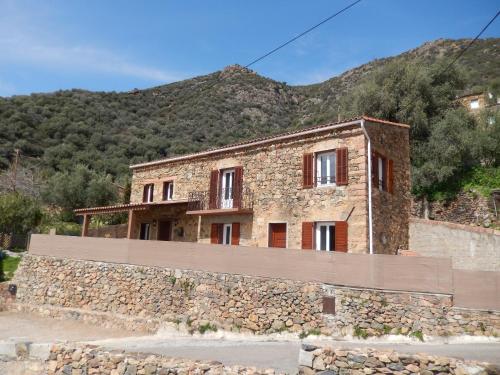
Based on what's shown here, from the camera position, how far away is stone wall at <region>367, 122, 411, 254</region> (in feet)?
48.9

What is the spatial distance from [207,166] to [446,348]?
13612mm

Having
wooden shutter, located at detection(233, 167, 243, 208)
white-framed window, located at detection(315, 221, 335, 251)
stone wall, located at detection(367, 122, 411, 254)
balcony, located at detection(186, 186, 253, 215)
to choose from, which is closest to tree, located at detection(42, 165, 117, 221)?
balcony, located at detection(186, 186, 253, 215)

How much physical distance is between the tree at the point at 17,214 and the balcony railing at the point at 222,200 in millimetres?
14330

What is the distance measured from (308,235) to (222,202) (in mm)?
5114

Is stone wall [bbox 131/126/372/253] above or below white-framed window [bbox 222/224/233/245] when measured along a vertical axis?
above

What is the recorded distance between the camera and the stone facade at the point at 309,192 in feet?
48.0

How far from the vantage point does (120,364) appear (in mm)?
8750

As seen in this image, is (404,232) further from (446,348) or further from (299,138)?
(446,348)

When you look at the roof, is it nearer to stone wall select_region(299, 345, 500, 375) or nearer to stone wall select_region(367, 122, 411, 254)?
stone wall select_region(367, 122, 411, 254)

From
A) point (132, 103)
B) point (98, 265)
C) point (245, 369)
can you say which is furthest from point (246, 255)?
point (132, 103)

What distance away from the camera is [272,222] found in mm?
16641

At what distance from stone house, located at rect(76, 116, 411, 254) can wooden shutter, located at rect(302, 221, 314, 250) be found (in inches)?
1.5

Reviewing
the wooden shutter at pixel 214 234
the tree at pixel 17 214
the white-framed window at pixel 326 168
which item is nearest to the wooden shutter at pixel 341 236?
the white-framed window at pixel 326 168

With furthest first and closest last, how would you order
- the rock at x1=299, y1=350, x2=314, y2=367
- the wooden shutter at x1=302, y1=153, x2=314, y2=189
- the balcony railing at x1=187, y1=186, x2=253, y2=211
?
the balcony railing at x1=187, y1=186, x2=253, y2=211 < the wooden shutter at x1=302, y1=153, x2=314, y2=189 < the rock at x1=299, y1=350, x2=314, y2=367
